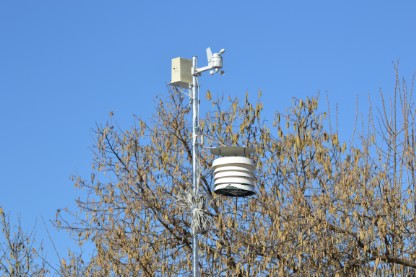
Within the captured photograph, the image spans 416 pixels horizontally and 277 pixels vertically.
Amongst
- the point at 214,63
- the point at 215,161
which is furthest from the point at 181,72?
the point at 215,161

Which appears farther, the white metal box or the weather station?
the white metal box

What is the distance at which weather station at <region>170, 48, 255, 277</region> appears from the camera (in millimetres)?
8062

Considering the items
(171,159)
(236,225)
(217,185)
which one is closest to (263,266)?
(236,225)

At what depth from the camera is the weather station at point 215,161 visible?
26.5 feet

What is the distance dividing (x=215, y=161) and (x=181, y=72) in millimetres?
1106

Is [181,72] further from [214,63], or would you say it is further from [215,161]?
[215,161]

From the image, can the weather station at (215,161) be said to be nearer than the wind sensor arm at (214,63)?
Yes

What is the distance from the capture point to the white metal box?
8.68 m

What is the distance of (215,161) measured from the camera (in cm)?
818

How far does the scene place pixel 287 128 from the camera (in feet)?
41.4

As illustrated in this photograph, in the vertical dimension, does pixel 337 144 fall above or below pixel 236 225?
above

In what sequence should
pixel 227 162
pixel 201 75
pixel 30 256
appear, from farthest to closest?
pixel 30 256 → pixel 201 75 → pixel 227 162

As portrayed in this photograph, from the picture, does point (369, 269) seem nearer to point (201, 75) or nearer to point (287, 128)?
point (287, 128)

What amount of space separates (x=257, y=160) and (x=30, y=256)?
444 cm
